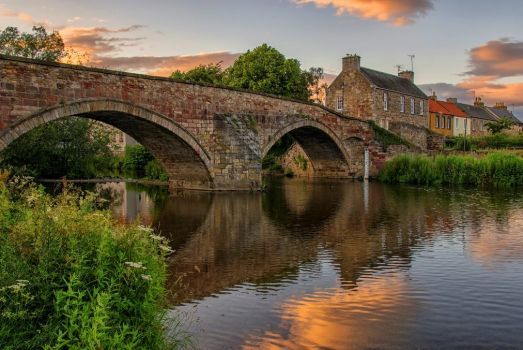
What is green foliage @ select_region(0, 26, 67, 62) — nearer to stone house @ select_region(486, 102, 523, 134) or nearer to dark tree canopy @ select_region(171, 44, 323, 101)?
dark tree canopy @ select_region(171, 44, 323, 101)

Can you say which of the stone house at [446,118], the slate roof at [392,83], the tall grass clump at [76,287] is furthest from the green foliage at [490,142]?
the tall grass clump at [76,287]

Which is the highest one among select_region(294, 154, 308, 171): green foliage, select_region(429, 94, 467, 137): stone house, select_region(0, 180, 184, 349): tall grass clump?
select_region(429, 94, 467, 137): stone house

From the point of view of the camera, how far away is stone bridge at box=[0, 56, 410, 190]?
49.7 ft

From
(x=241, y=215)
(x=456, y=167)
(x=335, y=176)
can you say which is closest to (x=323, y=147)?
(x=335, y=176)

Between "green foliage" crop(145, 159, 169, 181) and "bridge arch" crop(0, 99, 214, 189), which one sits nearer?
"bridge arch" crop(0, 99, 214, 189)

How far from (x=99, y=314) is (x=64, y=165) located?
26309mm

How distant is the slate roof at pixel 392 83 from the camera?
39125 mm

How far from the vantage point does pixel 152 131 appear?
67.3 ft

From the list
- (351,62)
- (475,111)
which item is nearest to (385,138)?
(351,62)

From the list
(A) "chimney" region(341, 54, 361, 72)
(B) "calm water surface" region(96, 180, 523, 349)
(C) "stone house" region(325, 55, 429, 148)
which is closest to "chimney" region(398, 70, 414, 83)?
(C) "stone house" region(325, 55, 429, 148)

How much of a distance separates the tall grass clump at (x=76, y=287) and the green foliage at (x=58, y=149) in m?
21.3

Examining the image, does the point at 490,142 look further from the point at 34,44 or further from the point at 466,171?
the point at 34,44

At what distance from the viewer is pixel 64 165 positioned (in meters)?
28.3

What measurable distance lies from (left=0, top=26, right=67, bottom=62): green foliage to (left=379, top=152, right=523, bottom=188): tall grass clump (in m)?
19.7
